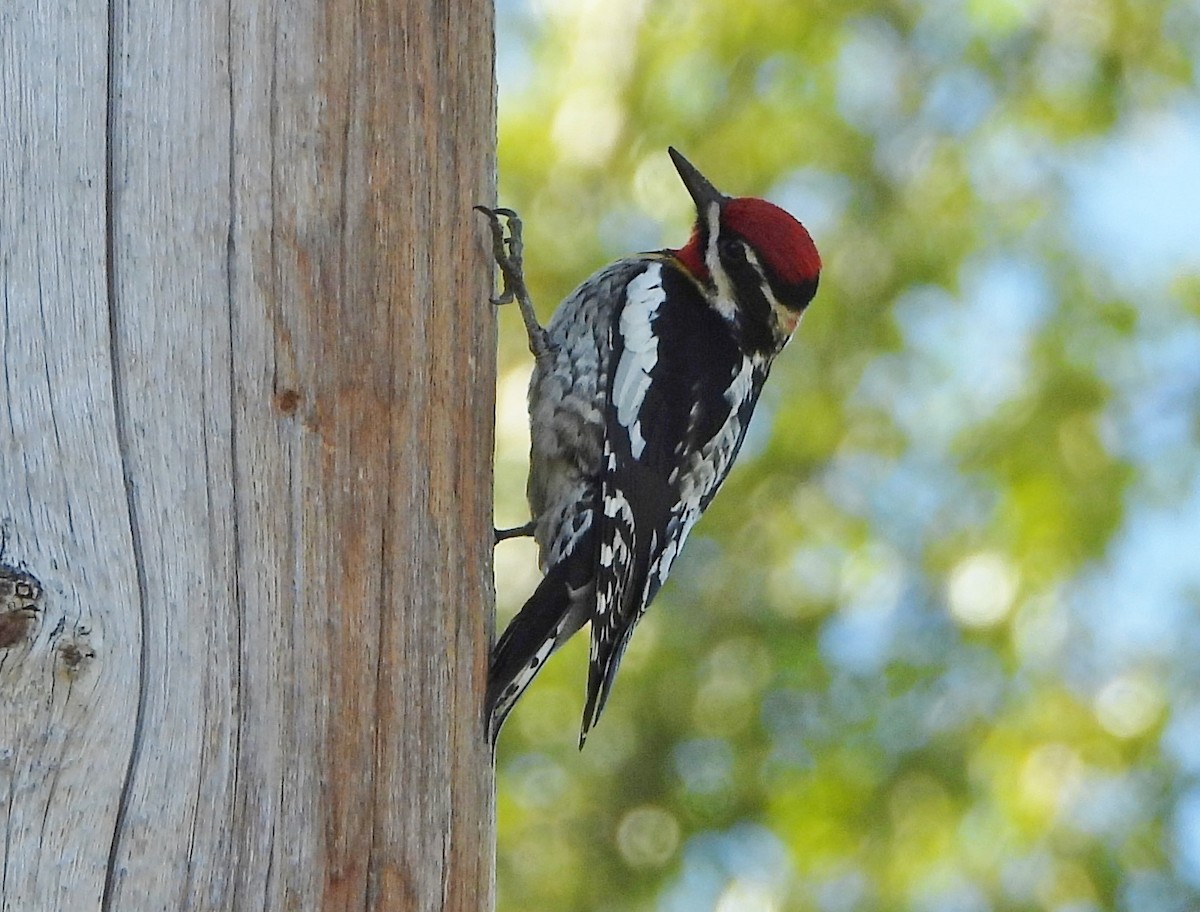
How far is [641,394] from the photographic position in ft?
11.9

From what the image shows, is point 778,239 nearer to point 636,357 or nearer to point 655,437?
point 636,357

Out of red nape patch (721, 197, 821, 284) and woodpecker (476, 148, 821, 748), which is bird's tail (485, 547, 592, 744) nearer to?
woodpecker (476, 148, 821, 748)

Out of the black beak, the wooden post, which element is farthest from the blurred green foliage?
the wooden post

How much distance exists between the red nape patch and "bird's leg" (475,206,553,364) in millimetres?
552

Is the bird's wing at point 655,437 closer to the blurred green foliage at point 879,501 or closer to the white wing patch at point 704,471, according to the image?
the white wing patch at point 704,471

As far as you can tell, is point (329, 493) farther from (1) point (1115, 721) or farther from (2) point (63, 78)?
(1) point (1115, 721)

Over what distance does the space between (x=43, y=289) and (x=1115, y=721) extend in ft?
17.9

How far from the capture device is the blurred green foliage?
21.2ft

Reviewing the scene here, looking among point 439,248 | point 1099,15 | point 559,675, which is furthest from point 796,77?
point 439,248

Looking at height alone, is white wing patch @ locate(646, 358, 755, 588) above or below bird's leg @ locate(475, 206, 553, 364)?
below

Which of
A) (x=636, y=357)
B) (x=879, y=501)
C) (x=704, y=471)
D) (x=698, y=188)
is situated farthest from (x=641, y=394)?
(x=879, y=501)

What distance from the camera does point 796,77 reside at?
23.4ft

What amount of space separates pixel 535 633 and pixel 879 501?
433 cm

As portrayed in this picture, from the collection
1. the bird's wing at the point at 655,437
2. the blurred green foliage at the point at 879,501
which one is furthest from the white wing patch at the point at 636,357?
the blurred green foliage at the point at 879,501
